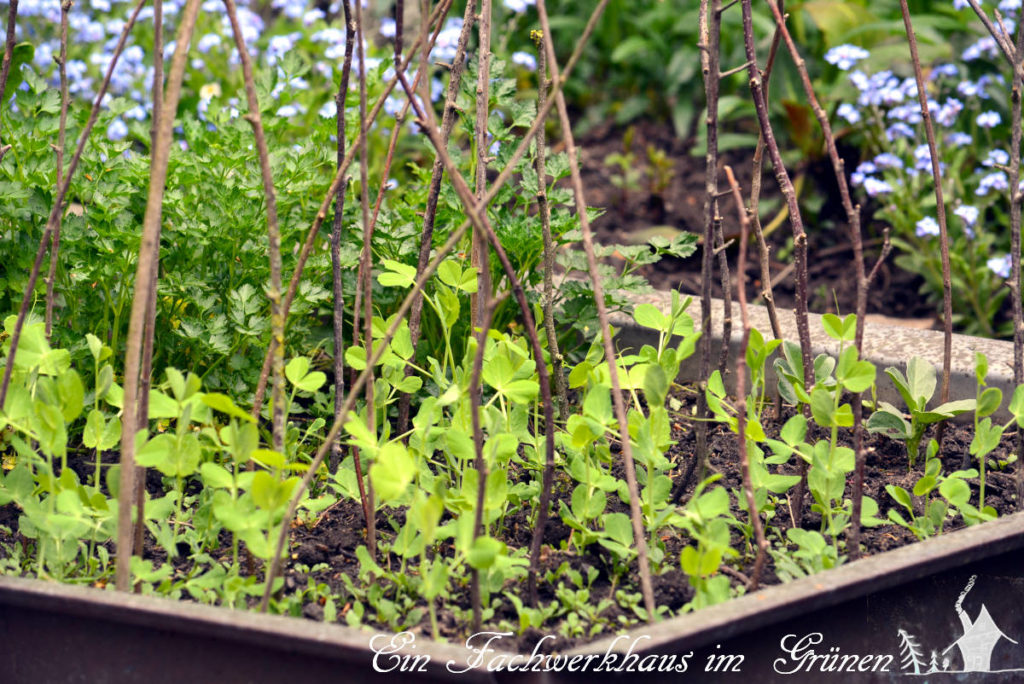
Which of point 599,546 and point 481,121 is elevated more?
point 481,121

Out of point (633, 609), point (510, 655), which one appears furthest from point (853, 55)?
point (510, 655)

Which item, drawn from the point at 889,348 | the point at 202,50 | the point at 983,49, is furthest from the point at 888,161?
the point at 202,50

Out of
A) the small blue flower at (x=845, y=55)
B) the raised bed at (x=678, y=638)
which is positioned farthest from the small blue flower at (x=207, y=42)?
the raised bed at (x=678, y=638)

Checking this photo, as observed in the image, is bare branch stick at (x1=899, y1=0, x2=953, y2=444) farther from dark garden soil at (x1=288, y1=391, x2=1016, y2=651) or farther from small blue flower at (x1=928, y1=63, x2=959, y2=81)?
small blue flower at (x1=928, y1=63, x2=959, y2=81)

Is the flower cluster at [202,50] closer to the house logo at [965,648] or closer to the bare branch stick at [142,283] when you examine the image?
the bare branch stick at [142,283]

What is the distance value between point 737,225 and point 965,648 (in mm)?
2041

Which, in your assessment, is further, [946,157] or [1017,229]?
[946,157]

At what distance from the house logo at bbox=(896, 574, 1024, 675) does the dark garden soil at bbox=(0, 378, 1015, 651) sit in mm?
149

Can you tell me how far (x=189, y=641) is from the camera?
3.71 ft

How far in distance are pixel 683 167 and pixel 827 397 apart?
2417mm

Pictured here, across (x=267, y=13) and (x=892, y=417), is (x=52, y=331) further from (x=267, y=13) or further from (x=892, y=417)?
(x=267, y=13)

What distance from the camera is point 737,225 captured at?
10.5 feet

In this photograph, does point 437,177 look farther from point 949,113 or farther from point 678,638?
point 949,113

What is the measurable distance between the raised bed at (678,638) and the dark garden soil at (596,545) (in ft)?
0.43
